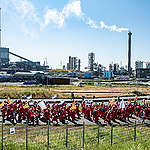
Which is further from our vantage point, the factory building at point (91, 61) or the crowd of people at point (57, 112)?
the factory building at point (91, 61)

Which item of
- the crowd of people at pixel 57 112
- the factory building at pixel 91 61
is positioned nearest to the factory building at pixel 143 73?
the factory building at pixel 91 61

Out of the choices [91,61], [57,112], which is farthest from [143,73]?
[57,112]

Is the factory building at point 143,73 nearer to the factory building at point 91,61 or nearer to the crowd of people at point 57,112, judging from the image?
the factory building at point 91,61

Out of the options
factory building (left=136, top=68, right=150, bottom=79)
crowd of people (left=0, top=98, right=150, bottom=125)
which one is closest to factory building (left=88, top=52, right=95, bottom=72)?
factory building (left=136, top=68, right=150, bottom=79)

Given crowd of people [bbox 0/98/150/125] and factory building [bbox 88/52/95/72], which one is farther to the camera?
factory building [bbox 88/52/95/72]

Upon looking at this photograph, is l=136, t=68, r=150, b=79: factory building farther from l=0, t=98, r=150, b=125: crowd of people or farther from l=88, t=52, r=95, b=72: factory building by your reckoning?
l=0, t=98, r=150, b=125: crowd of people

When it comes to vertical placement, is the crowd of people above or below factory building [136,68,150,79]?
below

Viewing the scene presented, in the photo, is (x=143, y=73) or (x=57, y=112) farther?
(x=143, y=73)

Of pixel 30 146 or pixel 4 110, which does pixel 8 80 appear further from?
pixel 30 146

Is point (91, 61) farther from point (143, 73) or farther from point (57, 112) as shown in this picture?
point (57, 112)

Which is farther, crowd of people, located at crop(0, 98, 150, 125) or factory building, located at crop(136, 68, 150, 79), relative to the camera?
factory building, located at crop(136, 68, 150, 79)

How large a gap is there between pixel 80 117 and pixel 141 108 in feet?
18.1

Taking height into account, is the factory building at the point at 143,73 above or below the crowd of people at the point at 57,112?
above

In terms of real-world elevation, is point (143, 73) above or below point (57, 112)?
above
